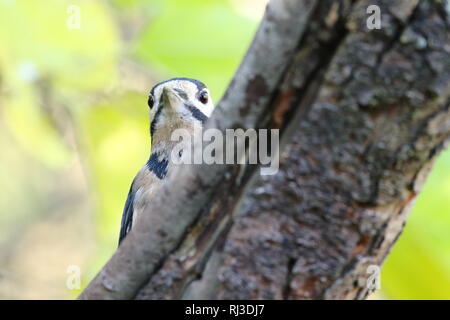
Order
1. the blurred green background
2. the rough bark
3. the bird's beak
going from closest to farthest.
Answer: the rough bark → the blurred green background → the bird's beak

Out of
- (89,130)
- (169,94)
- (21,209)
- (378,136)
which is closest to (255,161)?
(378,136)

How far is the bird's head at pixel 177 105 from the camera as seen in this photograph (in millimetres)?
3605

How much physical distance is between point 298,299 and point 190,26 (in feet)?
7.33

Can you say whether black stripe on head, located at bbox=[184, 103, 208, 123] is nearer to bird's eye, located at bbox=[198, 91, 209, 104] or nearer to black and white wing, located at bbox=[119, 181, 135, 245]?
bird's eye, located at bbox=[198, 91, 209, 104]

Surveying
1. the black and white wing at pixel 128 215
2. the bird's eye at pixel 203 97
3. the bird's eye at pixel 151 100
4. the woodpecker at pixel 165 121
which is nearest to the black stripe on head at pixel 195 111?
the woodpecker at pixel 165 121

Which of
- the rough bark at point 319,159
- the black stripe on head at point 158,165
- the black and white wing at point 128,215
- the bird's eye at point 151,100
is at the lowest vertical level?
the black and white wing at point 128,215

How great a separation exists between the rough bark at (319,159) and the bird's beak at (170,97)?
1.81 m

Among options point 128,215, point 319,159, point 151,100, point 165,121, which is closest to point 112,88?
point 151,100

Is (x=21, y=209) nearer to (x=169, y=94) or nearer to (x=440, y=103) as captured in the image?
(x=169, y=94)

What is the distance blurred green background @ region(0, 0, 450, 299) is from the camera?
322cm

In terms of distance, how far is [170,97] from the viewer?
3.59 meters

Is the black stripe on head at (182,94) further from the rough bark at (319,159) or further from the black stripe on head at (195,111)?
the rough bark at (319,159)

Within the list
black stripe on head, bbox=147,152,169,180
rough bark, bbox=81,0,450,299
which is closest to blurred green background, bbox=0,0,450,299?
black stripe on head, bbox=147,152,169,180

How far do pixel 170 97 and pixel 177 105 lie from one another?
6 cm
